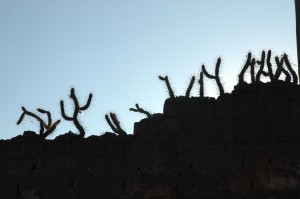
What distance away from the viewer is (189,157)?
5730mm

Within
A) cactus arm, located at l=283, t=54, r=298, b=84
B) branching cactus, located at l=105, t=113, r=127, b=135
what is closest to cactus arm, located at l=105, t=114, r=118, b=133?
branching cactus, located at l=105, t=113, r=127, b=135

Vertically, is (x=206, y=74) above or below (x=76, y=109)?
above

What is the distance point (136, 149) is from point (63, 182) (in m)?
0.87

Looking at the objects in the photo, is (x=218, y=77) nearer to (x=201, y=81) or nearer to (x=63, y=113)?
(x=201, y=81)

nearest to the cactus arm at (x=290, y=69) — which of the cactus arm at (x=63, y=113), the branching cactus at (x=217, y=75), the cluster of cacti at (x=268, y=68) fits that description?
the cluster of cacti at (x=268, y=68)

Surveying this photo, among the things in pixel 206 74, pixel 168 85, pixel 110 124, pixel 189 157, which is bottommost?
pixel 189 157

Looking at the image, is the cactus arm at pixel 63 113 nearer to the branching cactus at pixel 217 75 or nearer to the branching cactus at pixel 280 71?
the branching cactus at pixel 217 75

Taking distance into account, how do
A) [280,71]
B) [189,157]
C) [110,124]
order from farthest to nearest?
[110,124] < [280,71] < [189,157]

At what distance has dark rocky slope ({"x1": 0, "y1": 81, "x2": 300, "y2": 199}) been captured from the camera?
18.1 ft

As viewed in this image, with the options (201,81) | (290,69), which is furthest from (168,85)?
(290,69)

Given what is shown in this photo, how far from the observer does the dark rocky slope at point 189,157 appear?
5531 mm

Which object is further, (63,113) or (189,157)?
(63,113)

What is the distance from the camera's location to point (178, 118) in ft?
19.3

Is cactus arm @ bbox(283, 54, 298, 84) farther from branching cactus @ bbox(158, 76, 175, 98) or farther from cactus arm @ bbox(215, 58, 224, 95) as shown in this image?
branching cactus @ bbox(158, 76, 175, 98)
